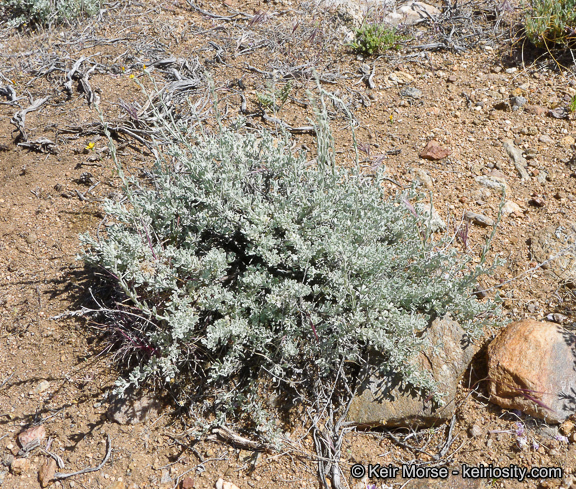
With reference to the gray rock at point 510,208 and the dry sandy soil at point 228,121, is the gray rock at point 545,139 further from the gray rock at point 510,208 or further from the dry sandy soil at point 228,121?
the gray rock at point 510,208

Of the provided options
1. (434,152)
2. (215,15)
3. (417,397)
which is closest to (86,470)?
(417,397)

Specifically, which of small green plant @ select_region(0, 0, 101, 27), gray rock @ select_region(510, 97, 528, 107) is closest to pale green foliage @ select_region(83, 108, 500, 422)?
gray rock @ select_region(510, 97, 528, 107)

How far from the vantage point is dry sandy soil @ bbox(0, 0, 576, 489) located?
2.63 m

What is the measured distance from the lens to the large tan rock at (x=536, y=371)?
2559 millimetres

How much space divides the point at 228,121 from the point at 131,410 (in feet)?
8.44

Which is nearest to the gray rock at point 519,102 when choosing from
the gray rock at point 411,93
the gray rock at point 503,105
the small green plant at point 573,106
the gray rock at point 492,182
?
the gray rock at point 503,105

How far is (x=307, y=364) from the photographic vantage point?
275cm

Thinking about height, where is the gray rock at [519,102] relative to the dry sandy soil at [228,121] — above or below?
above

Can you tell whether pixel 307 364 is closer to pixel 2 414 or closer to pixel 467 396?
pixel 467 396

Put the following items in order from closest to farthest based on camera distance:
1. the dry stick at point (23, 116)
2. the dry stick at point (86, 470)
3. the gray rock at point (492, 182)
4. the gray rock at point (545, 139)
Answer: the dry stick at point (86, 470), the gray rock at point (492, 182), the gray rock at point (545, 139), the dry stick at point (23, 116)

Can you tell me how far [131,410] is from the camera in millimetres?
2758

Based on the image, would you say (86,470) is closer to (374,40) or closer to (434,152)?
(434,152)

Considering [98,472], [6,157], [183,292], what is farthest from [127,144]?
[98,472]

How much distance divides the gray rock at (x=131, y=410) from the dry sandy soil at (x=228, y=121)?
32 millimetres
